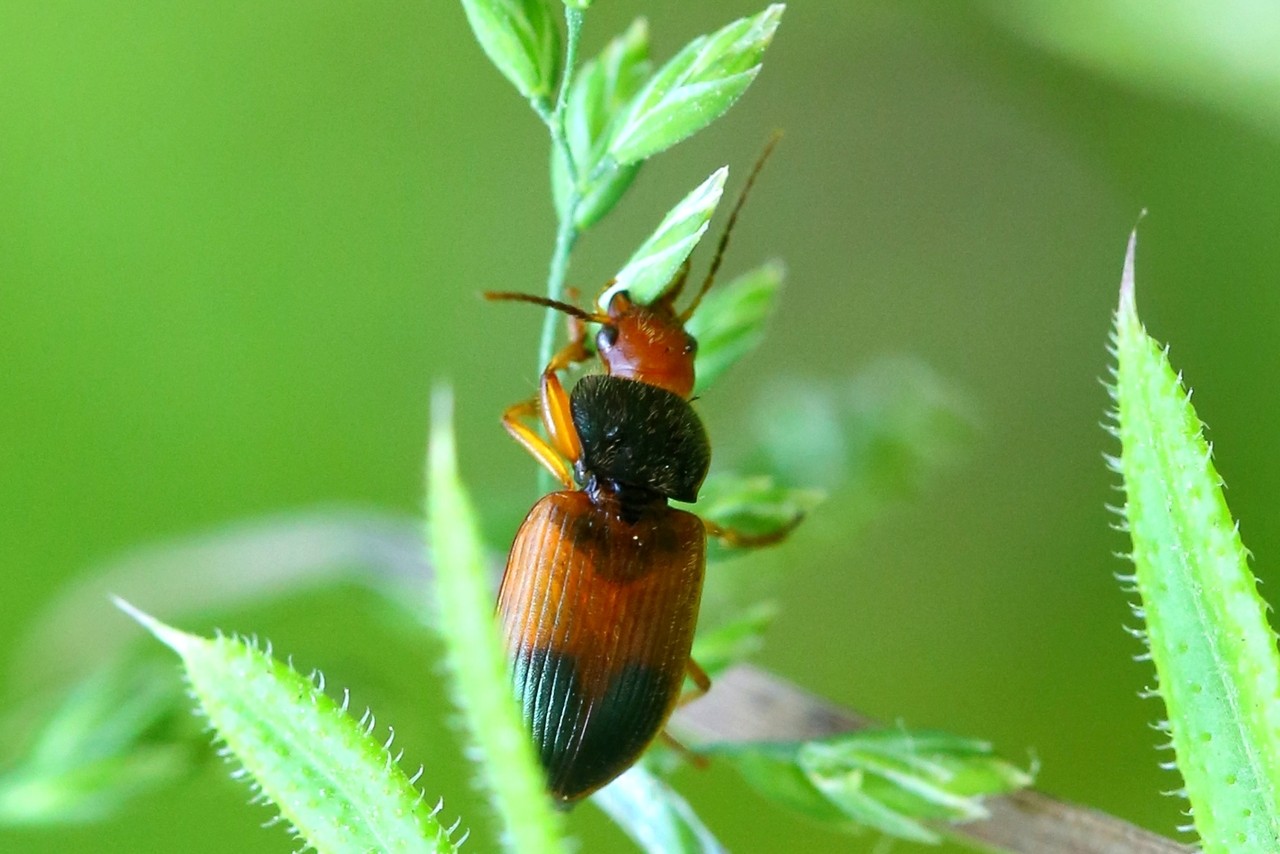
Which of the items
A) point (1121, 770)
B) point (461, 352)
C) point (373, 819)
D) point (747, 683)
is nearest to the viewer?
point (373, 819)

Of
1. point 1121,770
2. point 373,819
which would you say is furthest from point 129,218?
point 1121,770

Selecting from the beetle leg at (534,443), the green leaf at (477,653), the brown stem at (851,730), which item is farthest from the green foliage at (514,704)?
the beetle leg at (534,443)

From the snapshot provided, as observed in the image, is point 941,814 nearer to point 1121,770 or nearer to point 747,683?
point 747,683

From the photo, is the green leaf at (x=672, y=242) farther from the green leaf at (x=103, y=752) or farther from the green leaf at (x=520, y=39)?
the green leaf at (x=103, y=752)

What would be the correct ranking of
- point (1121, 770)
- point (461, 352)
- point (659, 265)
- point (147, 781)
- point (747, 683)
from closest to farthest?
1. point (659, 265)
2. point (747, 683)
3. point (147, 781)
4. point (1121, 770)
5. point (461, 352)

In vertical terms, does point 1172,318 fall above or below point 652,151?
below

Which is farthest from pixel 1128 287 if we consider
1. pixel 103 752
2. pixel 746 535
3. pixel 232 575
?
pixel 232 575

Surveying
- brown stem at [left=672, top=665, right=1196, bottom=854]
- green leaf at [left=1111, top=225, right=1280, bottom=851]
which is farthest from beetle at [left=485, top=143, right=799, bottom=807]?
green leaf at [left=1111, top=225, right=1280, bottom=851]
